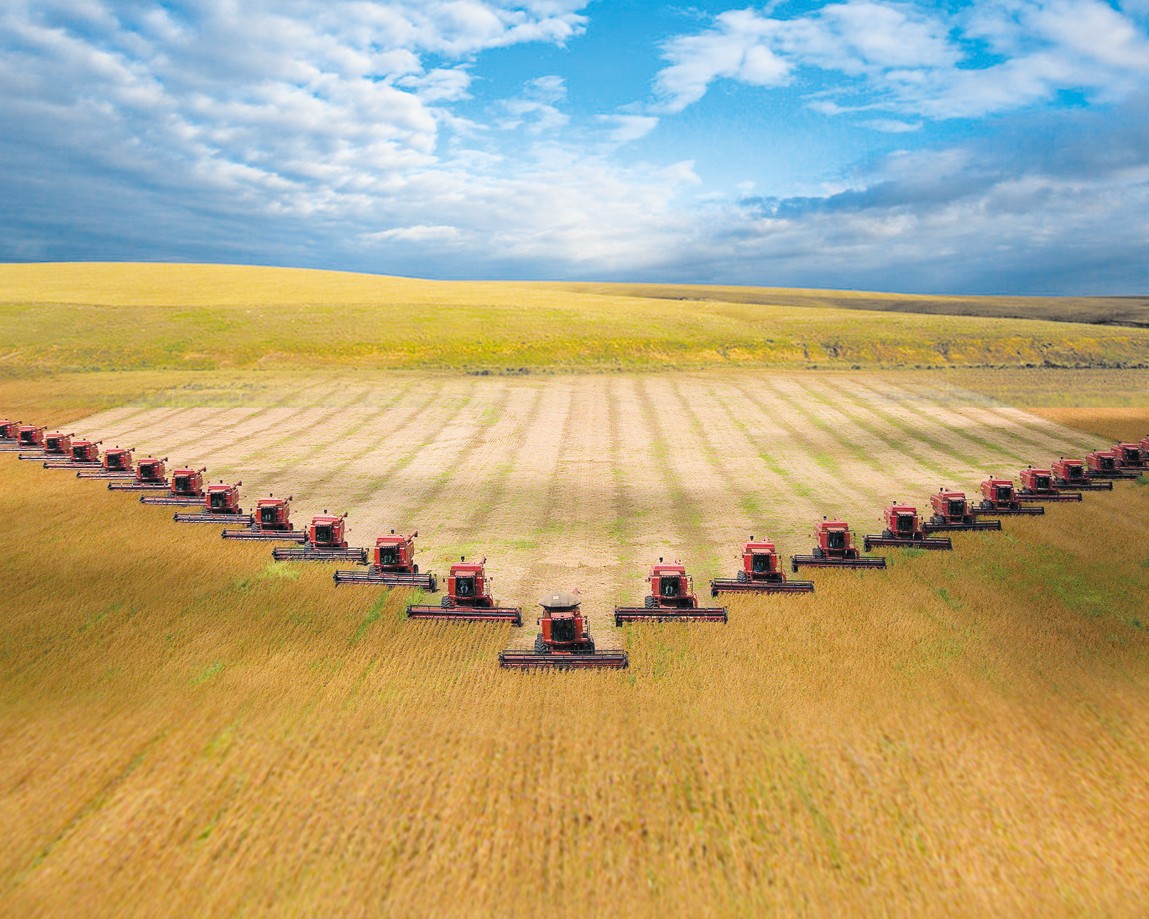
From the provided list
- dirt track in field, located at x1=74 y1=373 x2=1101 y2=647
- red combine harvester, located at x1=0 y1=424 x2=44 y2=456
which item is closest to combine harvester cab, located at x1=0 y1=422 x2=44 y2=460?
red combine harvester, located at x1=0 y1=424 x2=44 y2=456

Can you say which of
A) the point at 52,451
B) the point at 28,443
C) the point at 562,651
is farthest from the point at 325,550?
the point at 28,443

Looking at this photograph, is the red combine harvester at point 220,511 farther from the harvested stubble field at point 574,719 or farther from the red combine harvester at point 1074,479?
the red combine harvester at point 1074,479

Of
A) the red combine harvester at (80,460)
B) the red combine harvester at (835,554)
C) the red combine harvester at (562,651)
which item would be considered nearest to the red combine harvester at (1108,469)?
the red combine harvester at (835,554)

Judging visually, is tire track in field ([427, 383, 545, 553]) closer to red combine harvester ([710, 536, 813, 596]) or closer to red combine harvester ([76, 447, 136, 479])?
red combine harvester ([710, 536, 813, 596])

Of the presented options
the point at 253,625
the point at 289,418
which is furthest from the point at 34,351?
the point at 253,625

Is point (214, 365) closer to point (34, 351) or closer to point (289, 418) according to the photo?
point (34, 351)
